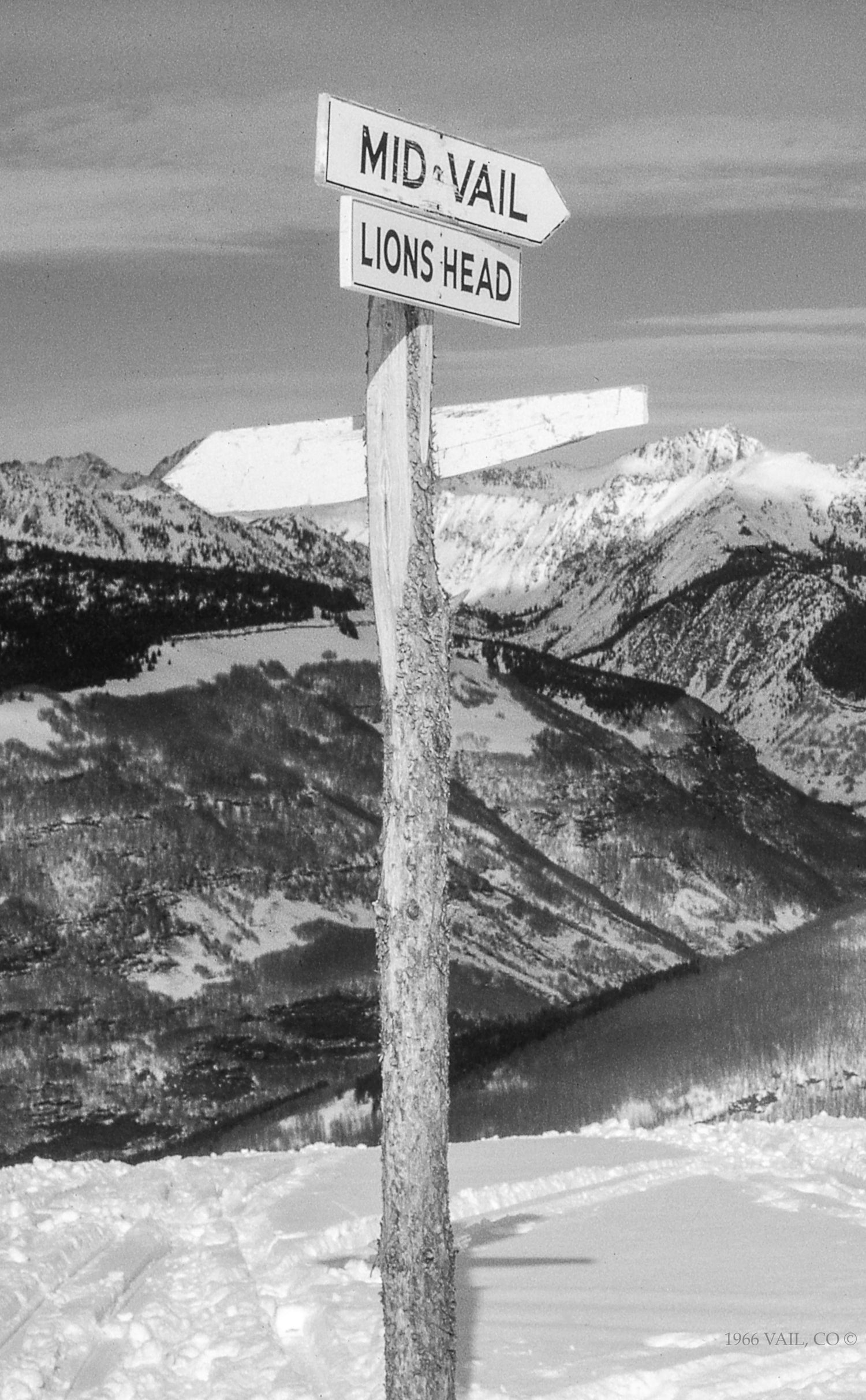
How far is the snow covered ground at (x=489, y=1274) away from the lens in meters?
9.55

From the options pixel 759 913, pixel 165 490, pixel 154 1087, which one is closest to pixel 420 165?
pixel 165 490

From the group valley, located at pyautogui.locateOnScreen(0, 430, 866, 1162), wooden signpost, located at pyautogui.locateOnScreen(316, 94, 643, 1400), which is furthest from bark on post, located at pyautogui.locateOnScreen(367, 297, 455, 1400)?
valley, located at pyautogui.locateOnScreen(0, 430, 866, 1162)

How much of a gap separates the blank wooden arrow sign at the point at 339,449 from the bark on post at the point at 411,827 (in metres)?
0.29

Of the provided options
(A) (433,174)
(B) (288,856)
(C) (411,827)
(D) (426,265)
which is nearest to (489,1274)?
(C) (411,827)

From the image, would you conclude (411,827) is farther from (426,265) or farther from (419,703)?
(426,265)

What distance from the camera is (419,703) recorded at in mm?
8086

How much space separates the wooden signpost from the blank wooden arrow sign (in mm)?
303

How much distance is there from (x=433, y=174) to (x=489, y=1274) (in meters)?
8.29

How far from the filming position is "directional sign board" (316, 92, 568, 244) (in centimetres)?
735

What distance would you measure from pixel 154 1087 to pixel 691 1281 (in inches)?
1579

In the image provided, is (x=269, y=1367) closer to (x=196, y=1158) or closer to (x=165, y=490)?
(x=165, y=490)

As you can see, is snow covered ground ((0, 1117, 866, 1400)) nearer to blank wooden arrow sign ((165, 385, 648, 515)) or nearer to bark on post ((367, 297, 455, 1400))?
bark on post ((367, 297, 455, 1400))

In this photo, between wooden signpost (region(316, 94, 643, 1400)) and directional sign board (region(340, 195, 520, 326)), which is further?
wooden signpost (region(316, 94, 643, 1400))

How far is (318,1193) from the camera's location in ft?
49.7
